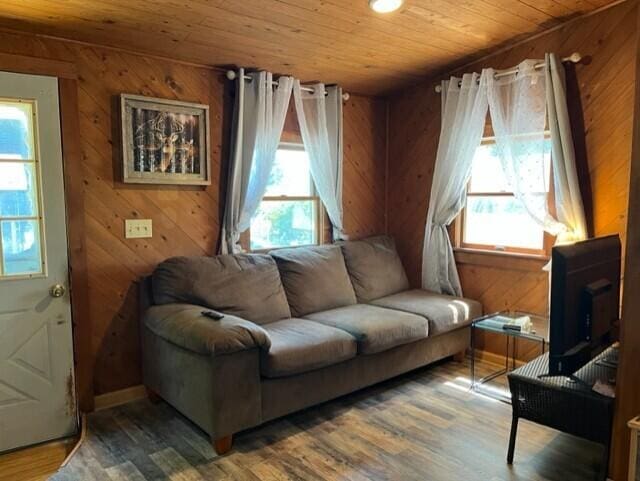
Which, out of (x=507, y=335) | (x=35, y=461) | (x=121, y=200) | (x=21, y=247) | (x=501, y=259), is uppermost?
(x=121, y=200)

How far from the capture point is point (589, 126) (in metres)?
3.12

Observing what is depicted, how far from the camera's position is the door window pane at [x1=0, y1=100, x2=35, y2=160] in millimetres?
2463

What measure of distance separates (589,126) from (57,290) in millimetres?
3482

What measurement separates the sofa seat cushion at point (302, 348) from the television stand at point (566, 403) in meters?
0.97

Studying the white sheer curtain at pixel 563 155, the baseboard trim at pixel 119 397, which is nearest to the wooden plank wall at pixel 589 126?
the white sheer curtain at pixel 563 155

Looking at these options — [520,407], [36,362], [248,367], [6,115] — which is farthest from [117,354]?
[520,407]

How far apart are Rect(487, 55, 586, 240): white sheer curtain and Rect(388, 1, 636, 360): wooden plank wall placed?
0.14 m

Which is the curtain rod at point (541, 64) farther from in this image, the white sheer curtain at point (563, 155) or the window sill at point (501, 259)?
the window sill at point (501, 259)

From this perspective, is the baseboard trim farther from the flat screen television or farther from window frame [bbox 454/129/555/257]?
window frame [bbox 454/129/555/257]

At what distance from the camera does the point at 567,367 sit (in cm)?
196

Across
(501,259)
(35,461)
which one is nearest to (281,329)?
(35,461)

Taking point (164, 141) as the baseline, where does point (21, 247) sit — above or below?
below

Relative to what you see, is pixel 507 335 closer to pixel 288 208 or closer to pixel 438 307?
pixel 438 307

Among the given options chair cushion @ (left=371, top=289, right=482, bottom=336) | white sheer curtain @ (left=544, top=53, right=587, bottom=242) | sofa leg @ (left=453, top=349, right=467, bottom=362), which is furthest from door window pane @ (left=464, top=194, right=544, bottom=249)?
sofa leg @ (left=453, top=349, right=467, bottom=362)
